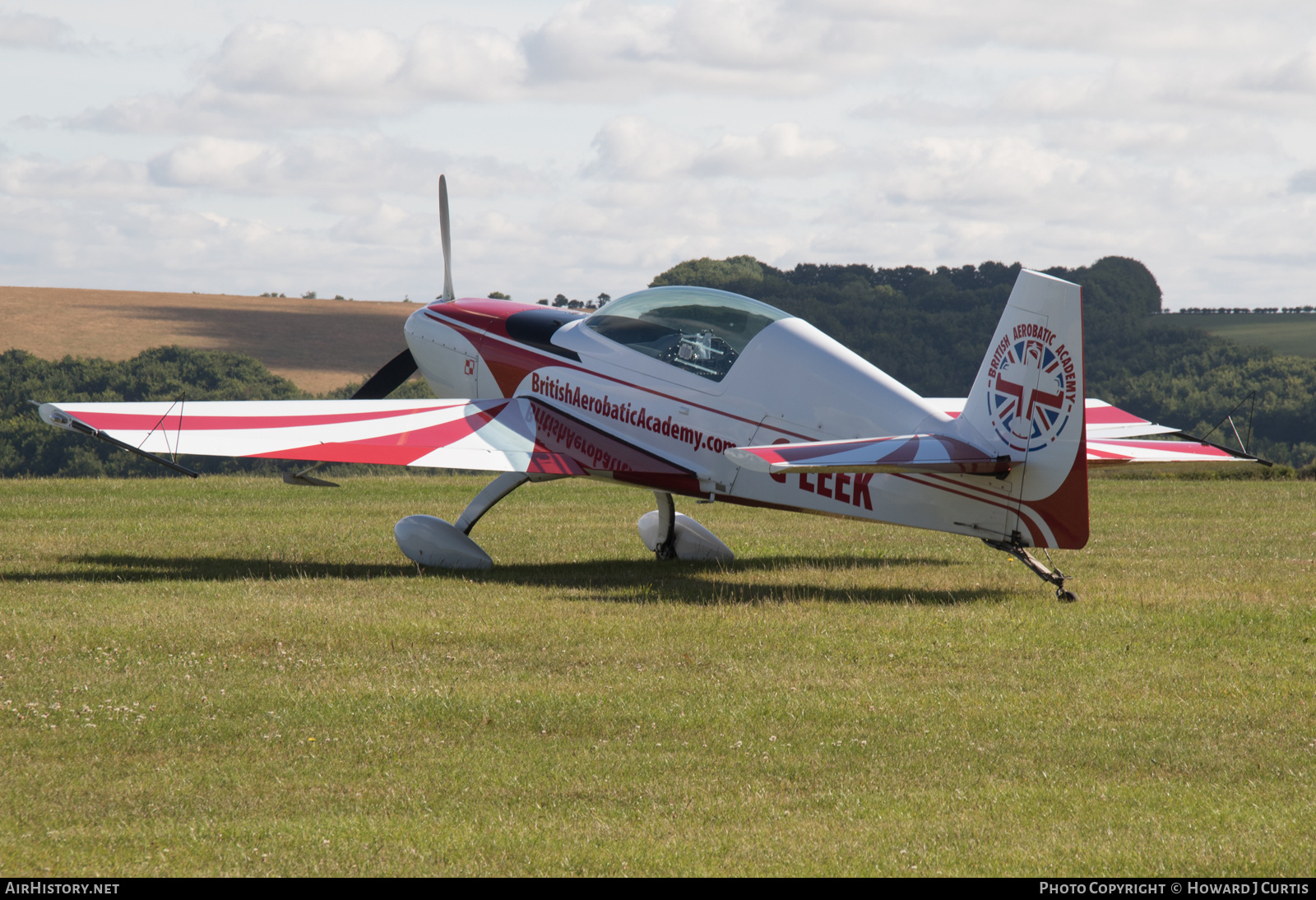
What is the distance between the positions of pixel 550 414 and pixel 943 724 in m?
6.97

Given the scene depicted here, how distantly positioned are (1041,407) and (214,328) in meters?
60.4

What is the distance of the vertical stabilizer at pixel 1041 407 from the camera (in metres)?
9.22

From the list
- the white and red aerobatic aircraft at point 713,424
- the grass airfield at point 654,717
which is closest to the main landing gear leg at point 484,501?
the white and red aerobatic aircraft at point 713,424

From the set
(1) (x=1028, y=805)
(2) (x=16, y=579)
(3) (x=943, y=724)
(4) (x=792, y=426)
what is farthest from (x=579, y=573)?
(1) (x=1028, y=805)

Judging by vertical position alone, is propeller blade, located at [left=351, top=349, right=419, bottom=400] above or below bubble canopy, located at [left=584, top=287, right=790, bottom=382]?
below

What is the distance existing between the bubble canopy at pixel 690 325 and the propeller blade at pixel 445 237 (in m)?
4.05

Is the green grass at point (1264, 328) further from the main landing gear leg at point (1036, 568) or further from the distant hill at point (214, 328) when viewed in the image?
the main landing gear leg at point (1036, 568)

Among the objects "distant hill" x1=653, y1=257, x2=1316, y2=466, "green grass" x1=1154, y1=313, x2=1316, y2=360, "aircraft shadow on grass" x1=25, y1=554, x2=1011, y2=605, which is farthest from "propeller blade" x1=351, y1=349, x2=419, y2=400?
"green grass" x1=1154, y1=313, x2=1316, y2=360

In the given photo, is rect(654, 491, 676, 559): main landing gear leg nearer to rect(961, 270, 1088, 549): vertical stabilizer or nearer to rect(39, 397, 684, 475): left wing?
rect(39, 397, 684, 475): left wing

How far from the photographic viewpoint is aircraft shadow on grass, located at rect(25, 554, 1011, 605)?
10.5 metres

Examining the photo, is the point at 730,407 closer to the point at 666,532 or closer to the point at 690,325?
the point at 690,325

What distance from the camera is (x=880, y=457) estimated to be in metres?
9.35

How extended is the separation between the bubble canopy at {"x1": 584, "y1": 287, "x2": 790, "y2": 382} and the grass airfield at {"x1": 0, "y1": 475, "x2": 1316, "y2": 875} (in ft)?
6.98
